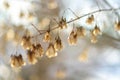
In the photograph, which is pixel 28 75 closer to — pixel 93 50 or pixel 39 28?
pixel 39 28

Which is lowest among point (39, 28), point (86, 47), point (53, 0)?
point (86, 47)

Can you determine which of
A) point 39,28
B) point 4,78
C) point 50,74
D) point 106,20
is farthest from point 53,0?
point 4,78

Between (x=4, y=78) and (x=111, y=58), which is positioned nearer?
(x=111, y=58)

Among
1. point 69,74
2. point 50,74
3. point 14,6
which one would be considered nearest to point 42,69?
point 50,74

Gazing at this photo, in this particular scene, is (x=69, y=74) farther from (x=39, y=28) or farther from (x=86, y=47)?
(x=39, y=28)

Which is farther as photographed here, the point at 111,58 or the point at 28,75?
the point at 28,75

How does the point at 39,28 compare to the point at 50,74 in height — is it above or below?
above
